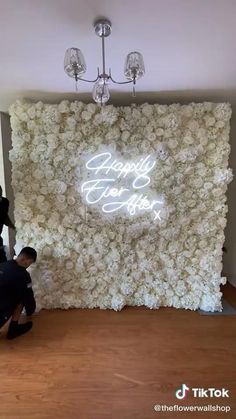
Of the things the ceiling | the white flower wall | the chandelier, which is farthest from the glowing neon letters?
the chandelier

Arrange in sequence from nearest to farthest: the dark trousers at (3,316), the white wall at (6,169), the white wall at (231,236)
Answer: the dark trousers at (3,316), the white wall at (6,169), the white wall at (231,236)

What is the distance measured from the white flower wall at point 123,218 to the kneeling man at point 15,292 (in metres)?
0.41

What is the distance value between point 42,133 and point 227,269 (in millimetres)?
3548

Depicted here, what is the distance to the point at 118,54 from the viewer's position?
86.0 inches

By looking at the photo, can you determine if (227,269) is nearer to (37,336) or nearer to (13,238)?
(37,336)

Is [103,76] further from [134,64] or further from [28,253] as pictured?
[28,253]

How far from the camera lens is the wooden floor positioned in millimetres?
1984

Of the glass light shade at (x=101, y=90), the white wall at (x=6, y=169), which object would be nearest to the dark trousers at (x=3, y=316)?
the white wall at (x=6, y=169)

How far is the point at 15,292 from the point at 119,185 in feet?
5.50

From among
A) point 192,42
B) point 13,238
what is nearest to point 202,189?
point 192,42

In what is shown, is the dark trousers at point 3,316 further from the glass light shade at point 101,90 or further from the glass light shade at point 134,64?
the glass light shade at point 134,64

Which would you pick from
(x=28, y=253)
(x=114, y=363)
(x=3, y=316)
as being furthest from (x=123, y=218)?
(x=3, y=316)

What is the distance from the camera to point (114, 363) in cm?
245

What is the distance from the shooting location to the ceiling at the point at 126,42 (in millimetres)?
1650
